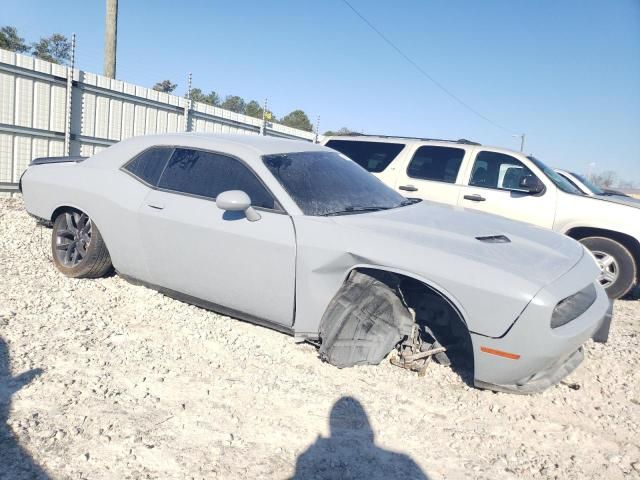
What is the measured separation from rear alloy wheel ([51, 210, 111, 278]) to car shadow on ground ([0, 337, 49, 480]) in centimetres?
154

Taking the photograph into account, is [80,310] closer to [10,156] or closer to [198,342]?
[198,342]

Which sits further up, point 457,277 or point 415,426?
point 457,277

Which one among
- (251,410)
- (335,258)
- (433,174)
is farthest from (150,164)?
(433,174)

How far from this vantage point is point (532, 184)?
6180 mm

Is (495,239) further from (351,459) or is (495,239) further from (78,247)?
(78,247)

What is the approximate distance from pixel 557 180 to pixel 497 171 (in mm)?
734

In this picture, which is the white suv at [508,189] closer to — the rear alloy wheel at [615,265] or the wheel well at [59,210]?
the rear alloy wheel at [615,265]

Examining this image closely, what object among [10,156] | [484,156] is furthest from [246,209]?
[10,156]

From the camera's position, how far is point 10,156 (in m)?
7.89

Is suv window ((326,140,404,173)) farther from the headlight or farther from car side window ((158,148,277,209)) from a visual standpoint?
the headlight

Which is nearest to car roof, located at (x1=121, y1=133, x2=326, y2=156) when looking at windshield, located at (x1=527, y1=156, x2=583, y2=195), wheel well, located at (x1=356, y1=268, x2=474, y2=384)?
wheel well, located at (x1=356, y1=268, x2=474, y2=384)

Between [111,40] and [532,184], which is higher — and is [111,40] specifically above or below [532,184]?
above

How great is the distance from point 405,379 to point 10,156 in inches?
295

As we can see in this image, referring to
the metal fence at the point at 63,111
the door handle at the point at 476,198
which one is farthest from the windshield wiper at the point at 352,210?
the metal fence at the point at 63,111
